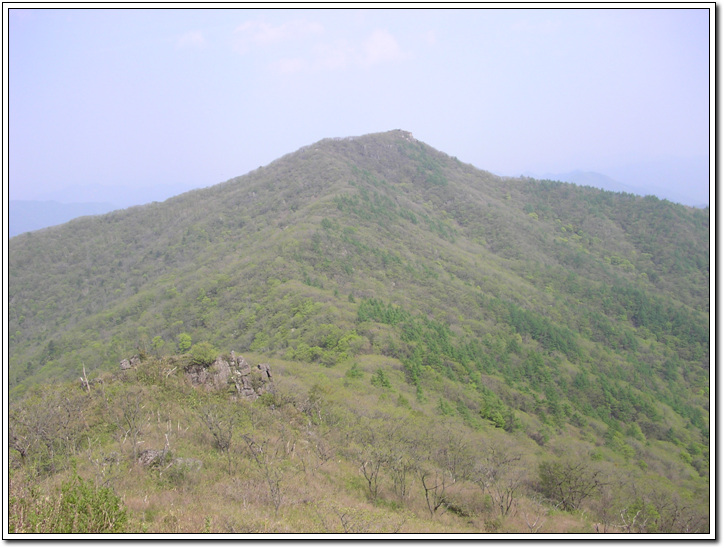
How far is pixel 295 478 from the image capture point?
1255 centimetres

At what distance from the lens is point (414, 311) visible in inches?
1636

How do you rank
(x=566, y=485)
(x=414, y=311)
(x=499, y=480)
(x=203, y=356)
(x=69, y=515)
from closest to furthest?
(x=69, y=515), (x=499, y=480), (x=566, y=485), (x=203, y=356), (x=414, y=311)

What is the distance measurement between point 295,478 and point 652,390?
44.9 metres

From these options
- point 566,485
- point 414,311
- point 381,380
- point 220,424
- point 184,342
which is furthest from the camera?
point 414,311

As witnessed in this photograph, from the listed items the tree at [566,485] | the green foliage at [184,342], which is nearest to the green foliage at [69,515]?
the tree at [566,485]

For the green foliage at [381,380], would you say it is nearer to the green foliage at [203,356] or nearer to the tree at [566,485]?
the tree at [566,485]

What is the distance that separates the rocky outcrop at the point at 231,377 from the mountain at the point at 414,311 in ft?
1.93

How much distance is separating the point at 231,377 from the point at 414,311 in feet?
83.3

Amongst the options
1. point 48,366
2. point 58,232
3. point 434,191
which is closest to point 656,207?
point 434,191

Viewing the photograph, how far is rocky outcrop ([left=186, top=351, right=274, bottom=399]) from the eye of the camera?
18.8 metres

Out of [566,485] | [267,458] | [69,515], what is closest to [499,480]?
[566,485]

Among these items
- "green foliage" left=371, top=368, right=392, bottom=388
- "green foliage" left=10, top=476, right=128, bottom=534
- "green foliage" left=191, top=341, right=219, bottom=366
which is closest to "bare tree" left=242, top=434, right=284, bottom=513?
"green foliage" left=10, top=476, right=128, bottom=534

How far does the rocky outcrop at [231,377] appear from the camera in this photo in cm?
1875

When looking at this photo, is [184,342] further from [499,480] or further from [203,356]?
[499,480]
